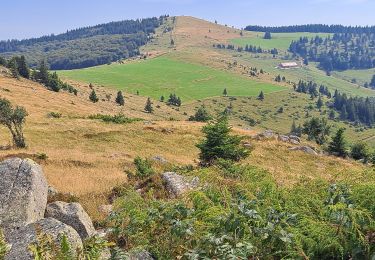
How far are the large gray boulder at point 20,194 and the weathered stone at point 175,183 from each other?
4128 mm

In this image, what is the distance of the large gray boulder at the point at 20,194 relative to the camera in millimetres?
9727

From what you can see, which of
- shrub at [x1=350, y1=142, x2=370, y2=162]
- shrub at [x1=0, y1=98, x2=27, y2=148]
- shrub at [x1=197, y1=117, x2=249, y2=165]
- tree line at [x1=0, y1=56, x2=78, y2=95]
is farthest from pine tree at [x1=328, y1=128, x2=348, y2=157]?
tree line at [x1=0, y1=56, x2=78, y2=95]

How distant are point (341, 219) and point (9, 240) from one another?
6.41 meters

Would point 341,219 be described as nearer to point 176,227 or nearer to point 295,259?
point 295,259

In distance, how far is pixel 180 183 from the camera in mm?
13648

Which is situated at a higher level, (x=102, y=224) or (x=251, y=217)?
(x=251, y=217)

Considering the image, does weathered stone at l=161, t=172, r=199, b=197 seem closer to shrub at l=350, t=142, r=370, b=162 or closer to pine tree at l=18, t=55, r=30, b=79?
shrub at l=350, t=142, r=370, b=162

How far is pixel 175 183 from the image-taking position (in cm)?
1376

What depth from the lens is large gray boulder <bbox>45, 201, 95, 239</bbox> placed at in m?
9.98

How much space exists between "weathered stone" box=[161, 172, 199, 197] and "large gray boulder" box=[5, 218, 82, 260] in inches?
206

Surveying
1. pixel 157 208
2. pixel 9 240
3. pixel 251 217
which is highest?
pixel 251 217

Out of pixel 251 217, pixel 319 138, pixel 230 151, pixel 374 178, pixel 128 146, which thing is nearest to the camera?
pixel 251 217

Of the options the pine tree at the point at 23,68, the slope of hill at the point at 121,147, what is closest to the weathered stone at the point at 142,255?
the slope of hill at the point at 121,147

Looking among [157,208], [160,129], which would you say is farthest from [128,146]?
[157,208]
